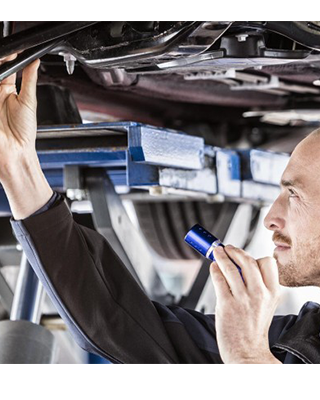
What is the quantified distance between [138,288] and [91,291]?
11cm

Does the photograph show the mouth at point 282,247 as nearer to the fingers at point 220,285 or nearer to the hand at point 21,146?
the fingers at point 220,285

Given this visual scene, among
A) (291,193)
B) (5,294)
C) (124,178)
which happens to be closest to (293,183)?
(291,193)

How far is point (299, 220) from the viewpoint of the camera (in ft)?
4.60

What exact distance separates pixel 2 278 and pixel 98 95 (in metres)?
0.63

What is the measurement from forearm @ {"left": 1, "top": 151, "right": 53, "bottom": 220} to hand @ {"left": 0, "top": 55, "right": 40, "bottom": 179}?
0.03 ft

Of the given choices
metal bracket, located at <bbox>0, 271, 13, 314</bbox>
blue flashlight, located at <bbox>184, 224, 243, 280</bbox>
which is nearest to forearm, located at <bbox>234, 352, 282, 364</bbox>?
blue flashlight, located at <bbox>184, 224, 243, 280</bbox>

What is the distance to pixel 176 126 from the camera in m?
2.26

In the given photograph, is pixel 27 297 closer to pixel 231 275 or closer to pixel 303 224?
pixel 303 224

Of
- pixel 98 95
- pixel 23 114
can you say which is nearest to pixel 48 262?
pixel 23 114

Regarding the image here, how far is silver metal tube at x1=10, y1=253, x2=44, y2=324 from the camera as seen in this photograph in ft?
6.27

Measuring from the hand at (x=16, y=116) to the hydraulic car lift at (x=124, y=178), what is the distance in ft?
0.87

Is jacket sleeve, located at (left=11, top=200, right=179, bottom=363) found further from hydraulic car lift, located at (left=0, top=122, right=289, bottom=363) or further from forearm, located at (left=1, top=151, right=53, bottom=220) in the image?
hydraulic car lift, located at (left=0, top=122, right=289, bottom=363)

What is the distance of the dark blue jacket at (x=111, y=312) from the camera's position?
1.27 metres
